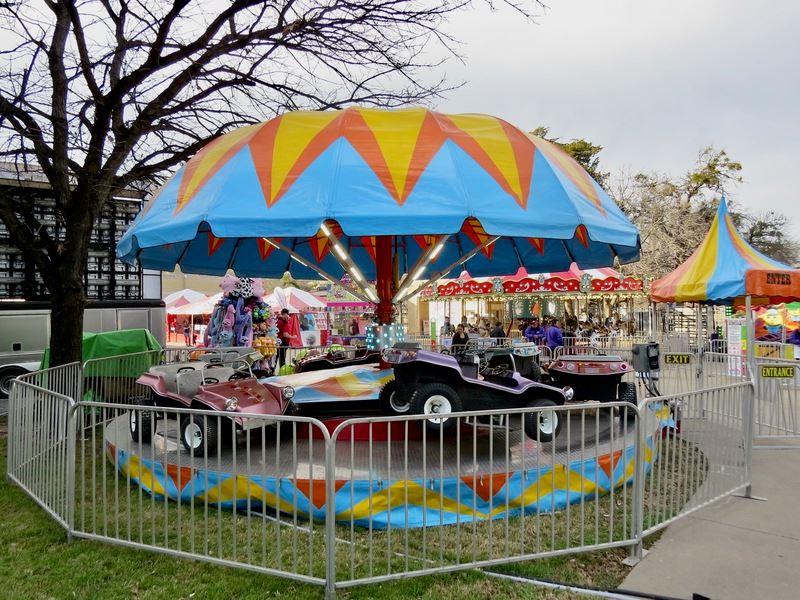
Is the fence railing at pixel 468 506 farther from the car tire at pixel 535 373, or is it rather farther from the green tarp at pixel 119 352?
the green tarp at pixel 119 352

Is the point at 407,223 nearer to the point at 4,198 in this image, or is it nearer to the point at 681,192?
the point at 4,198

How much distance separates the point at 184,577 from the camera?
12.7ft

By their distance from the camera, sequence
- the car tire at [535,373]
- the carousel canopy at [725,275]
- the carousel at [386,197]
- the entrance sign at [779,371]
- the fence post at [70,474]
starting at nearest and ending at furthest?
the fence post at [70,474]
the carousel at [386,197]
the car tire at [535,373]
the entrance sign at [779,371]
the carousel canopy at [725,275]

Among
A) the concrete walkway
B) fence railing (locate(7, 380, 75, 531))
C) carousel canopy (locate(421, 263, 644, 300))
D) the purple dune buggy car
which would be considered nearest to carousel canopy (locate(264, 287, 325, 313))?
carousel canopy (locate(421, 263, 644, 300))

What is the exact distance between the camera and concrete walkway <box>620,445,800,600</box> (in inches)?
149

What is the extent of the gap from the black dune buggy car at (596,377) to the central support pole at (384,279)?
7.62 feet

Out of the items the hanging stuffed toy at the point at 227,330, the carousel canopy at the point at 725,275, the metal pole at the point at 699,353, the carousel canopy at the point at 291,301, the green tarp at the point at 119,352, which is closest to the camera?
the green tarp at the point at 119,352

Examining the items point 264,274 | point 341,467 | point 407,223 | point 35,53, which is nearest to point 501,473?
point 341,467

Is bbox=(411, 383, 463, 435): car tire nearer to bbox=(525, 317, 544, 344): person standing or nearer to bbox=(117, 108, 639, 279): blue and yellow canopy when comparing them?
bbox=(117, 108, 639, 279): blue and yellow canopy

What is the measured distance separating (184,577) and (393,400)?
261 centimetres

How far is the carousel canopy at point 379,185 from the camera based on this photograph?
16.6 ft

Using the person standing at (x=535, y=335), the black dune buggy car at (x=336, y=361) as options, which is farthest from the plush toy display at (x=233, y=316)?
the person standing at (x=535, y=335)

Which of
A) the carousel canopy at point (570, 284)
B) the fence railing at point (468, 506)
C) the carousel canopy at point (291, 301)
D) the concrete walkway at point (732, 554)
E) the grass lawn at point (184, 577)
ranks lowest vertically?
the concrete walkway at point (732, 554)

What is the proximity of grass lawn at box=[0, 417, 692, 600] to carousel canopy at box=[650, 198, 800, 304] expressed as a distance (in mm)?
7488
